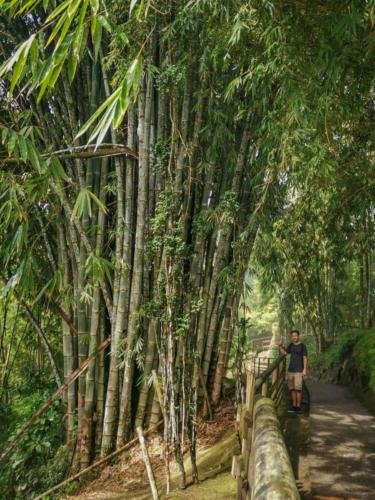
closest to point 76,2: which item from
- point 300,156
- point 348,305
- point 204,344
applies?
point 300,156

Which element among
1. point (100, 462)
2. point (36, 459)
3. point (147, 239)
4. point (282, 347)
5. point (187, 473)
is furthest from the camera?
point (282, 347)

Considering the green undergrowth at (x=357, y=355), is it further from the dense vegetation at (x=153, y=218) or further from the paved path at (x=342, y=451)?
the dense vegetation at (x=153, y=218)

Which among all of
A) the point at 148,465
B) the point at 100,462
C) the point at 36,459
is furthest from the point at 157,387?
the point at 36,459

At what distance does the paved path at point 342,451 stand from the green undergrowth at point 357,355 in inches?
36.2

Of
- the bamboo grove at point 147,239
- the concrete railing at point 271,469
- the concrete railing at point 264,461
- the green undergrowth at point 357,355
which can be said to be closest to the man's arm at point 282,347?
the bamboo grove at point 147,239

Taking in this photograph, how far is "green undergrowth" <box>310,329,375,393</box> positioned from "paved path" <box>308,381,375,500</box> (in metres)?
0.92

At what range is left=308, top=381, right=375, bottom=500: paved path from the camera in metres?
3.49

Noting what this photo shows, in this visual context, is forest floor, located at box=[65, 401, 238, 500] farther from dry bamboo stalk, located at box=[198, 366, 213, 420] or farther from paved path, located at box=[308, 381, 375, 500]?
paved path, located at box=[308, 381, 375, 500]

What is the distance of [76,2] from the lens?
4.77ft

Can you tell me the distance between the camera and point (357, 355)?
923 centimetres

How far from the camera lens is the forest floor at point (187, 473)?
3674 millimetres

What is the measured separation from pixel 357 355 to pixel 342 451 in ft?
17.0

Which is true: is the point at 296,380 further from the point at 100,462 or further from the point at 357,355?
the point at 357,355

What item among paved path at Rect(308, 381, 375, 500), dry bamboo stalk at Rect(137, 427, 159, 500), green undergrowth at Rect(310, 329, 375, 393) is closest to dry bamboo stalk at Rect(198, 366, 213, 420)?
dry bamboo stalk at Rect(137, 427, 159, 500)
